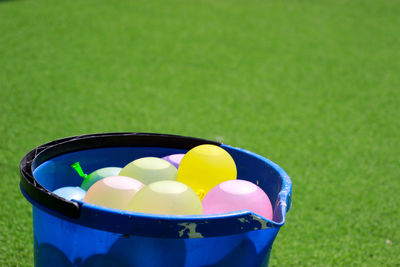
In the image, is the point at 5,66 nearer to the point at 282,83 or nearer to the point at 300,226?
the point at 282,83

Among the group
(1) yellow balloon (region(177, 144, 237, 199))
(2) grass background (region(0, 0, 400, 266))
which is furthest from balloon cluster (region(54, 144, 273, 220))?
(2) grass background (region(0, 0, 400, 266))

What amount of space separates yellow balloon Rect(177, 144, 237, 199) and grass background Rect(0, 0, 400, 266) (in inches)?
9.7

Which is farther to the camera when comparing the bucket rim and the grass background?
the grass background

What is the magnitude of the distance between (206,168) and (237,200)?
7.0 inches

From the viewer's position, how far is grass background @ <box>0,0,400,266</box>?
1.87 m

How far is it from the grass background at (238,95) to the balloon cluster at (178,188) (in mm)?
260

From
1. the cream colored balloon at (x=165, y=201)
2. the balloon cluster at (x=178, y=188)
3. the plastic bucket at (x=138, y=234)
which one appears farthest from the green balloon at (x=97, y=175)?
the cream colored balloon at (x=165, y=201)

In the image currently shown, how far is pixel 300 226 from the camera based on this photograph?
1.84 m

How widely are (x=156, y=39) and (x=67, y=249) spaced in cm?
384

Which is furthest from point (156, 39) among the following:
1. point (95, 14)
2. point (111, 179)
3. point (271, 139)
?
point (111, 179)

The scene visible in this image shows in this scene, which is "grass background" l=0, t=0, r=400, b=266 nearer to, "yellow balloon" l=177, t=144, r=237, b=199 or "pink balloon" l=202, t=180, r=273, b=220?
"yellow balloon" l=177, t=144, r=237, b=199

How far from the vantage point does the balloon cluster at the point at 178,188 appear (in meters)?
0.80

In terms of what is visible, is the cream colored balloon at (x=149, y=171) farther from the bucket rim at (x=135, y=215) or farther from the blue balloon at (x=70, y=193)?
the bucket rim at (x=135, y=215)

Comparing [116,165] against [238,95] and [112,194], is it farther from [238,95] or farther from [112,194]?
[238,95]
